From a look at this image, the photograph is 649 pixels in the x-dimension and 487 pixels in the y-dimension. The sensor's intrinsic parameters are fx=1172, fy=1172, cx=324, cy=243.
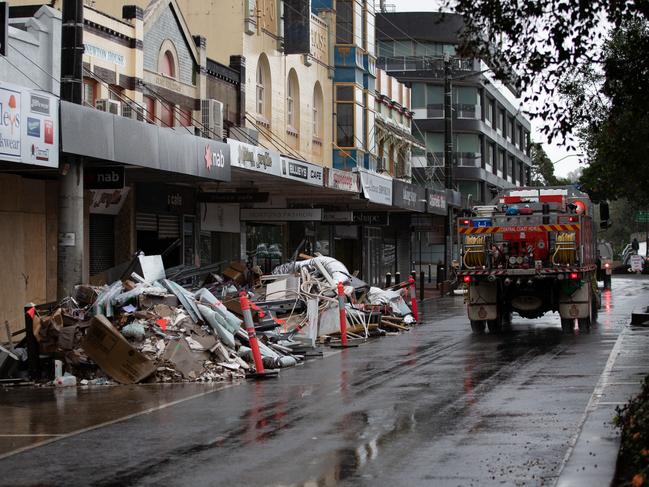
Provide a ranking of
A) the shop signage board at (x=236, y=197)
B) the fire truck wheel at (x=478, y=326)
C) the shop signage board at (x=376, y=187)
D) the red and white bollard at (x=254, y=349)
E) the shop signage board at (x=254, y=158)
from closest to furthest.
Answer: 1. the red and white bollard at (x=254, y=349)
2. the fire truck wheel at (x=478, y=326)
3. the shop signage board at (x=254, y=158)
4. the shop signage board at (x=236, y=197)
5. the shop signage board at (x=376, y=187)

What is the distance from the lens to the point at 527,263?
23859 millimetres

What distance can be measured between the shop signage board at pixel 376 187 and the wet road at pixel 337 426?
63.1 feet

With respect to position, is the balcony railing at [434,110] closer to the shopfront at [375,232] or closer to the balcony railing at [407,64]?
the balcony railing at [407,64]

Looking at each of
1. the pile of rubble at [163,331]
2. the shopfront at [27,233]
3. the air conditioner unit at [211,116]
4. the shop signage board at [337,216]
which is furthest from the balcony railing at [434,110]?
the pile of rubble at [163,331]

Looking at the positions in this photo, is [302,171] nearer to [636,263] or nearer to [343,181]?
[343,181]

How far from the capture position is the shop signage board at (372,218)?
1814 inches

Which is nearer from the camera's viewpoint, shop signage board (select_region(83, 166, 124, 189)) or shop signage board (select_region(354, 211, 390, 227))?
shop signage board (select_region(83, 166, 124, 189))

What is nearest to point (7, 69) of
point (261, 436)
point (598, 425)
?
point (261, 436)

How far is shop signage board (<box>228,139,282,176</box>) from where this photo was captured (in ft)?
88.1

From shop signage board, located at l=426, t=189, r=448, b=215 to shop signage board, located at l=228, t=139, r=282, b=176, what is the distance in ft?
60.2

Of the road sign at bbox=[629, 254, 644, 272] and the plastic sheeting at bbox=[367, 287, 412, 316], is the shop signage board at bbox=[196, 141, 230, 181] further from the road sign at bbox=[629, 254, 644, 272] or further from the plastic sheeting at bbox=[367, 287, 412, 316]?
the road sign at bbox=[629, 254, 644, 272]

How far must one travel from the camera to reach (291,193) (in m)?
37.4

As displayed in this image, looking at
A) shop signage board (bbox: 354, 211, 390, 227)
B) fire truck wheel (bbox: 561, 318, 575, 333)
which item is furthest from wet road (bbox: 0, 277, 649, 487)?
shop signage board (bbox: 354, 211, 390, 227)

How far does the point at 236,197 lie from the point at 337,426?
799 inches
